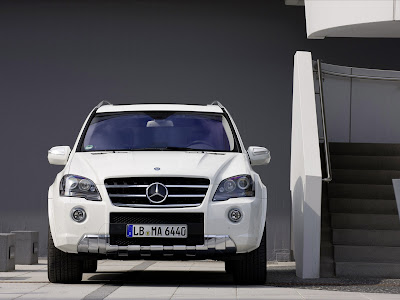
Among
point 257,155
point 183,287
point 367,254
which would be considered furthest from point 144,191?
point 367,254

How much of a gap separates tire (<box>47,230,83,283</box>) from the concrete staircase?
3.07 m

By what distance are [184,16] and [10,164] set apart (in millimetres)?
4101

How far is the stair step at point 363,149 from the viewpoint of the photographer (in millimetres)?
16844

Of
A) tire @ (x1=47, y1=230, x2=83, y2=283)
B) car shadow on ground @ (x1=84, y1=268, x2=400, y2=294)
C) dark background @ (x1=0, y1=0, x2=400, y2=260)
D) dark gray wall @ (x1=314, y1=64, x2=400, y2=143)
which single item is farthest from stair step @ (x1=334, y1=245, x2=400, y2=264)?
dark gray wall @ (x1=314, y1=64, x2=400, y2=143)

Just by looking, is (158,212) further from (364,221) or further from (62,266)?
(364,221)

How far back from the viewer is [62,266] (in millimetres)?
10977

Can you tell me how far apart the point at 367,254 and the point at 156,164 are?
3.52 metres

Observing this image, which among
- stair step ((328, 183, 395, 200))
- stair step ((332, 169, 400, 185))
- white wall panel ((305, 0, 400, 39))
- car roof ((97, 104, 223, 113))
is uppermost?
white wall panel ((305, 0, 400, 39))

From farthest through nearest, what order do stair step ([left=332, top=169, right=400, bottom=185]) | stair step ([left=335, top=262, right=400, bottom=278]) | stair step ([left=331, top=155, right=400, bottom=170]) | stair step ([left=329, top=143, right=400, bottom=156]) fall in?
stair step ([left=329, top=143, right=400, bottom=156]) < stair step ([left=331, top=155, right=400, bottom=170]) < stair step ([left=332, top=169, right=400, bottom=185]) < stair step ([left=335, top=262, right=400, bottom=278])

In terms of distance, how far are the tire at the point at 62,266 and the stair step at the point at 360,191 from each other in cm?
489

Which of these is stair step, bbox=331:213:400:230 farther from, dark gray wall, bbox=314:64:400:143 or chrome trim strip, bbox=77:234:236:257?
dark gray wall, bbox=314:64:400:143

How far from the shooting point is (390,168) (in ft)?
53.1

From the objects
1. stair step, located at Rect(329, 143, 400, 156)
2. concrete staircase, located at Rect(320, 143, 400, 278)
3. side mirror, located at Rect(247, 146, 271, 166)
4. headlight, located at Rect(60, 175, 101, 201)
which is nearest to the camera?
headlight, located at Rect(60, 175, 101, 201)

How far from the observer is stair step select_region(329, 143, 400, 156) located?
16844 mm
